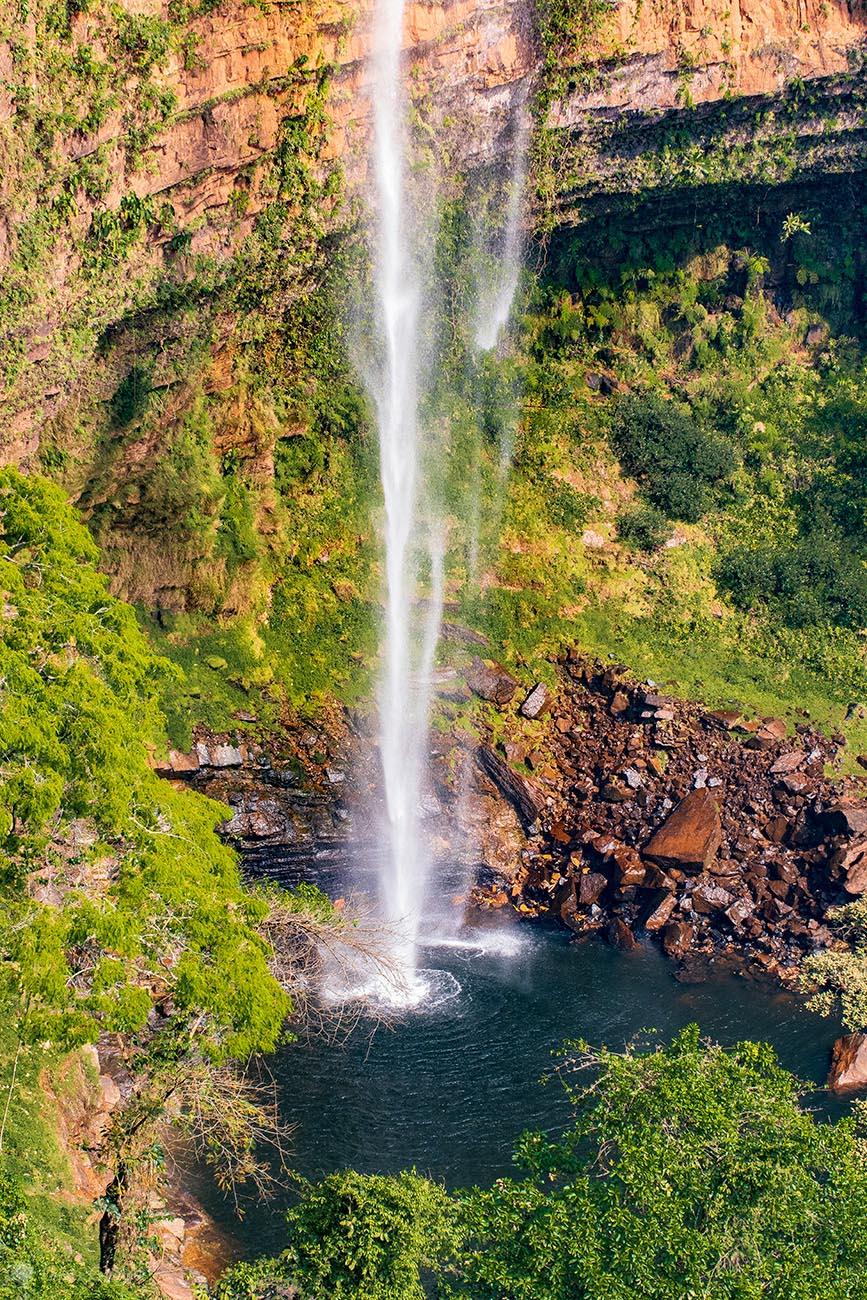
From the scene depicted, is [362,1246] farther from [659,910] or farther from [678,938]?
[659,910]

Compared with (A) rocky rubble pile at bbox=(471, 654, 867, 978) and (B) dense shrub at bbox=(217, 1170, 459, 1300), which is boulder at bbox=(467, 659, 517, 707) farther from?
(B) dense shrub at bbox=(217, 1170, 459, 1300)

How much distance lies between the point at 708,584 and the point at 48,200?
2073 centimetres

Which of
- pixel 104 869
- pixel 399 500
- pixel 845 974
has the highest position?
pixel 399 500

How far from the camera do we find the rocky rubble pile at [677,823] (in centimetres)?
3888

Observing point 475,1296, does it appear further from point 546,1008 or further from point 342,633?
point 342,633

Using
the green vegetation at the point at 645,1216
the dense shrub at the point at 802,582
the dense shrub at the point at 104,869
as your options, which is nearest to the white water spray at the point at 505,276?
the dense shrub at the point at 802,582

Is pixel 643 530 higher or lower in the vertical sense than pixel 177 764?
higher

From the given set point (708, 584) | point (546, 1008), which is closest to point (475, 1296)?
point (546, 1008)

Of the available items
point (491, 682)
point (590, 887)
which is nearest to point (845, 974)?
point (590, 887)

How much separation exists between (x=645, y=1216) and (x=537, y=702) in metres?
24.0

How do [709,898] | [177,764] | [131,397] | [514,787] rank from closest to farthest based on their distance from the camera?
1. [709,898]
2. [177,764]
3. [131,397]
4. [514,787]

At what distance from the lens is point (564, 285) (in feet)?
166

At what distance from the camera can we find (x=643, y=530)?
48250 millimetres

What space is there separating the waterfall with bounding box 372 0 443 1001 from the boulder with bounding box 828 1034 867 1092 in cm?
938
